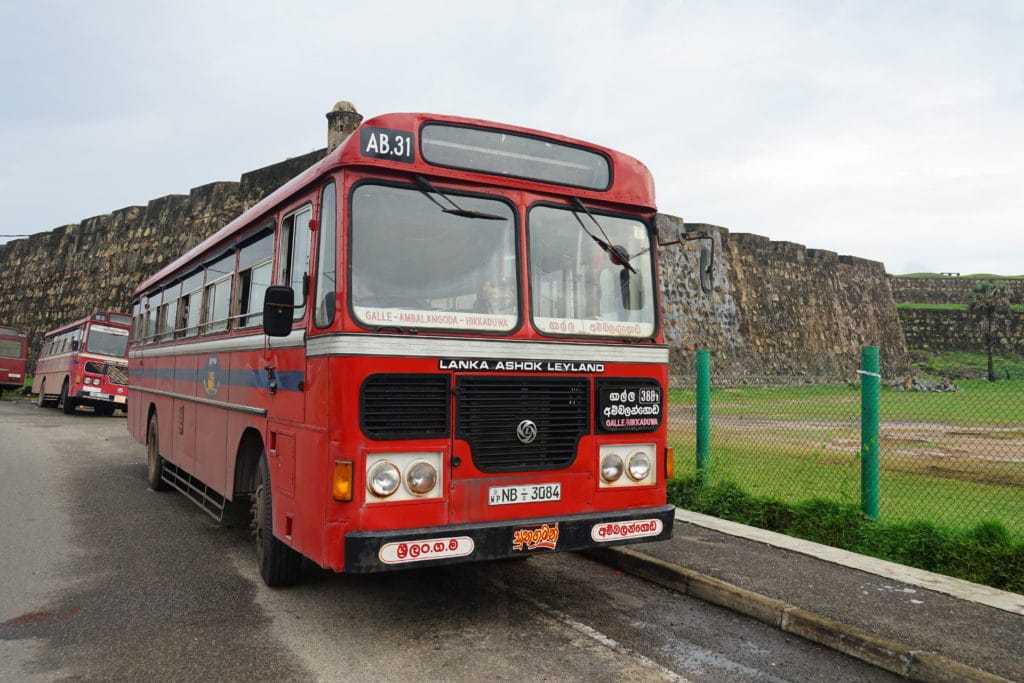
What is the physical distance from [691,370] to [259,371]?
27.4m

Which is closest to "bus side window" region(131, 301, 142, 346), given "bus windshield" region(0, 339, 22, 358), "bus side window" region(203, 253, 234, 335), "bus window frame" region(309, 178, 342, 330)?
"bus side window" region(203, 253, 234, 335)

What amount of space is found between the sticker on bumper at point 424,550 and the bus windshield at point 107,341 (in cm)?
2241

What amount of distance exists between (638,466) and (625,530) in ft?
1.48

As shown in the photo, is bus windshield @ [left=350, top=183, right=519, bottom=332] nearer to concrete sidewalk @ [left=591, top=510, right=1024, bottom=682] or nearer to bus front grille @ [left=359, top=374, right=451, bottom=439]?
bus front grille @ [left=359, top=374, right=451, bottom=439]

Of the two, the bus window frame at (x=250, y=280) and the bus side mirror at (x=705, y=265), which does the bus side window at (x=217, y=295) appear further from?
the bus side mirror at (x=705, y=265)

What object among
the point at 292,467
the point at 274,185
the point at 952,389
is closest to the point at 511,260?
the point at 292,467

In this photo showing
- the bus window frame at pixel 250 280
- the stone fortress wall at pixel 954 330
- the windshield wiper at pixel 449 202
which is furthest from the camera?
the stone fortress wall at pixel 954 330

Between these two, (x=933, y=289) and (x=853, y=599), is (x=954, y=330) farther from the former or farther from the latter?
(x=853, y=599)

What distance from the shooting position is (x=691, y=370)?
1261 inches

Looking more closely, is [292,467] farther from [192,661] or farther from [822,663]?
[822,663]

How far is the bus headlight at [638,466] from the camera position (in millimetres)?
5523

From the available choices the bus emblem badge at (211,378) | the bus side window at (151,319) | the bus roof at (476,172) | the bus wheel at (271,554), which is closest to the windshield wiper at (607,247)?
the bus roof at (476,172)

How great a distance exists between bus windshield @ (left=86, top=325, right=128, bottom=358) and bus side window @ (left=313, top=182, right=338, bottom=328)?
71.3 ft

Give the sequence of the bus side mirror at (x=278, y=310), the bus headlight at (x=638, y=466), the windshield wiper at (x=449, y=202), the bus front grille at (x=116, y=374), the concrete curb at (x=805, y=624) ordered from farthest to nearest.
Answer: the bus front grille at (x=116, y=374)
the bus headlight at (x=638, y=466)
the windshield wiper at (x=449, y=202)
the bus side mirror at (x=278, y=310)
the concrete curb at (x=805, y=624)
